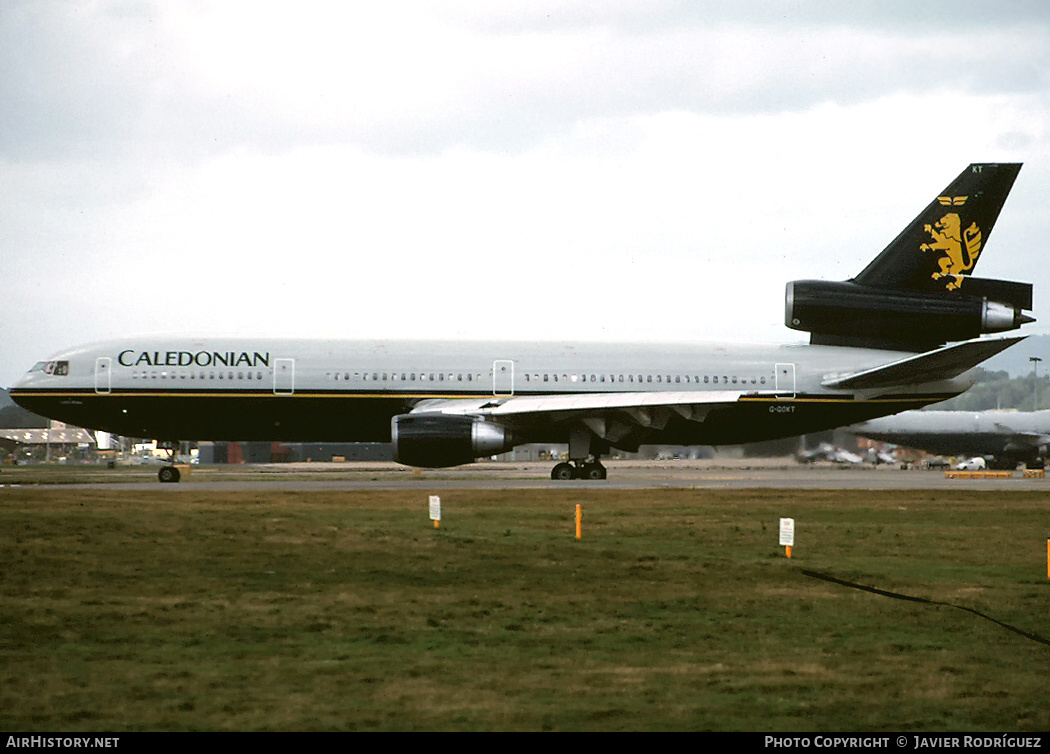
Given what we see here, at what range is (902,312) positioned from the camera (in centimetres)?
4512

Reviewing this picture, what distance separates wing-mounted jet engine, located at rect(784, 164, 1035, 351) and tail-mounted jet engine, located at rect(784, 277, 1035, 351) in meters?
0.04

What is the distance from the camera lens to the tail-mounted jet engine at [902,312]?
44531mm

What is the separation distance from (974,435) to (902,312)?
135 feet

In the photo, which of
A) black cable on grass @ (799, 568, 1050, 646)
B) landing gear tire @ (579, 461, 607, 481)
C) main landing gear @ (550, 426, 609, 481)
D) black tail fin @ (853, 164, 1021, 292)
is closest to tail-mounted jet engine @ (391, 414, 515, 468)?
main landing gear @ (550, 426, 609, 481)

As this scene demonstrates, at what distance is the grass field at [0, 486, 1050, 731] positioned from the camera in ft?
35.3

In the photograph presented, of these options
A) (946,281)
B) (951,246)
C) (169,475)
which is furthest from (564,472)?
(951,246)

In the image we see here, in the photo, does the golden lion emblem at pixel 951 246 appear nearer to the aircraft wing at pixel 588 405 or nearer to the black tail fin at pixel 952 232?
the black tail fin at pixel 952 232

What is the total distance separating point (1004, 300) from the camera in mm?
44750

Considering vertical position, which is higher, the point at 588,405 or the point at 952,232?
the point at 952,232

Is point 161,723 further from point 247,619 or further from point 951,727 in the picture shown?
point 951,727

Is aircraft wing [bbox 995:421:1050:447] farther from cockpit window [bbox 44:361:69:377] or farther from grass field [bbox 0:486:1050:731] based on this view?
cockpit window [bbox 44:361:69:377]

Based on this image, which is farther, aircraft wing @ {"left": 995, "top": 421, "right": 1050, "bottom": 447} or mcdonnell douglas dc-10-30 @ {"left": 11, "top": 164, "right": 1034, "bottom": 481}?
aircraft wing @ {"left": 995, "top": 421, "right": 1050, "bottom": 447}

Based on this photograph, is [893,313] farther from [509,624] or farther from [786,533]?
[509,624]

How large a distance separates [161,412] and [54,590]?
2672 centimetres
